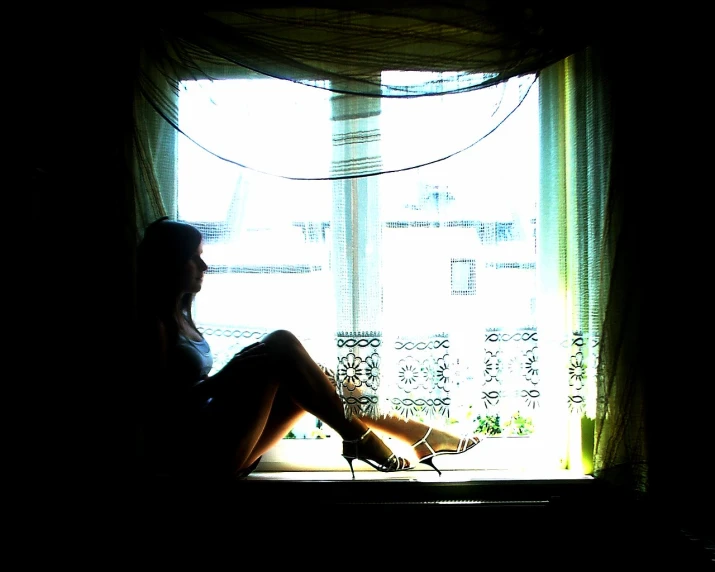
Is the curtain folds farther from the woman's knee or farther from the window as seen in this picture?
the woman's knee

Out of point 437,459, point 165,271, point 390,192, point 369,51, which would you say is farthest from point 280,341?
point 369,51

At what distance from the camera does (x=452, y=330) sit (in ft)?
5.03

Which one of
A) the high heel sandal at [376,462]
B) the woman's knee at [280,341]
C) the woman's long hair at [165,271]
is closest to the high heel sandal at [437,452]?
the high heel sandal at [376,462]

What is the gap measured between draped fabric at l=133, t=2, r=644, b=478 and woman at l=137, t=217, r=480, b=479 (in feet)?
0.20

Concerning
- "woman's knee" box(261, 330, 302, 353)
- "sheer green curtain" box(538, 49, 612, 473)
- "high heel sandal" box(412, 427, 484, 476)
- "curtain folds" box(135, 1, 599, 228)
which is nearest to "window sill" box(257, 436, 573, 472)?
"high heel sandal" box(412, 427, 484, 476)

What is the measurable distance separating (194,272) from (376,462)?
72cm

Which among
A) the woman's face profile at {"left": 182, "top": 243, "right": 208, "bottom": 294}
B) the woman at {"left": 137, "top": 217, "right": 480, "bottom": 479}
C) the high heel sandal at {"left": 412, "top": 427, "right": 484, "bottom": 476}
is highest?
the woman's face profile at {"left": 182, "top": 243, "right": 208, "bottom": 294}

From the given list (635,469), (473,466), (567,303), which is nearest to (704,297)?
(567,303)

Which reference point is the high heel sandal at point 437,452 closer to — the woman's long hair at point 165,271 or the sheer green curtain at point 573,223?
the sheer green curtain at point 573,223

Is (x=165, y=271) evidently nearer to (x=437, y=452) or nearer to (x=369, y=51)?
(x=369, y=51)

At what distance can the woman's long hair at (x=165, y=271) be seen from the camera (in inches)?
59.6

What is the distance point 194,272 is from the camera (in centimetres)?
154

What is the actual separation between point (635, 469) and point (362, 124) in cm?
117

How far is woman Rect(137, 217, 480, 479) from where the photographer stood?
1508 millimetres
